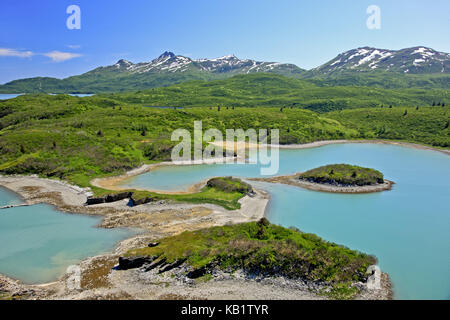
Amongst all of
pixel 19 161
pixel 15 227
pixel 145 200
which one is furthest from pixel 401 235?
pixel 19 161

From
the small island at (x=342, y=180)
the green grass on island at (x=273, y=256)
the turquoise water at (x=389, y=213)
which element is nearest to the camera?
the green grass on island at (x=273, y=256)

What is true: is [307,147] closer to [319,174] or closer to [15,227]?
[319,174]

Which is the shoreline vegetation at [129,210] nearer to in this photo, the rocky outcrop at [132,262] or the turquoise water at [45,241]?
the turquoise water at [45,241]

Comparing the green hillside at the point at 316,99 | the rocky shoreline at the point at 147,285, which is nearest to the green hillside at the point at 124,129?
the rocky shoreline at the point at 147,285

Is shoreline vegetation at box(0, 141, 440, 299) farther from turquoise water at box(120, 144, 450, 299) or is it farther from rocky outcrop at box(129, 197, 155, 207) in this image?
turquoise water at box(120, 144, 450, 299)

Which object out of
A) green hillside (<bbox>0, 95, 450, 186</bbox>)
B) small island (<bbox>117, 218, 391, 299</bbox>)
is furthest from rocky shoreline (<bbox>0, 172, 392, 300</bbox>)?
green hillside (<bbox>0, 95, 450, 186</bbox>)

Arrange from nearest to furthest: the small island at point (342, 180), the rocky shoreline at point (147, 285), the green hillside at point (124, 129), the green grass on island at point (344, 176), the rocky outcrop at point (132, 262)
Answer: the rocky shoreline at point (147, 285)
the rocky outcrop at point (132, 262)
the small island at point (342, 180)
the green grass on island at point (344, 176)
the green hillside at point (124, 129)

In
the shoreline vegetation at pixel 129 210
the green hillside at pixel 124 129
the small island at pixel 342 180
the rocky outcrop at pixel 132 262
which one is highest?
the green hillside at pixel 124 129
